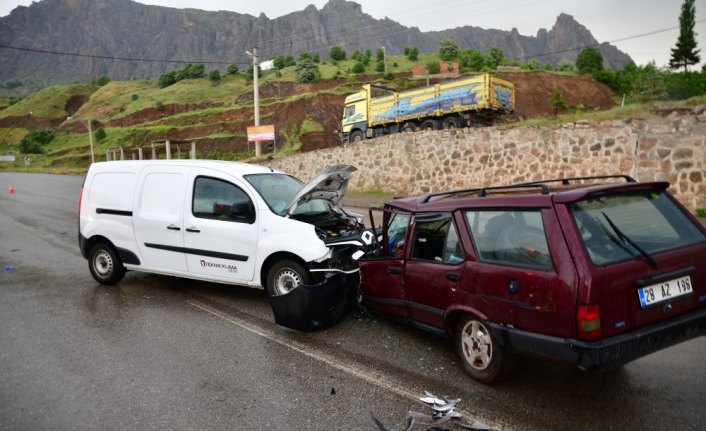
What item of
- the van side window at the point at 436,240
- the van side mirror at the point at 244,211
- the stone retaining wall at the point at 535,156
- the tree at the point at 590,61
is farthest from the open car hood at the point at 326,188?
the tree at the point at 590,61

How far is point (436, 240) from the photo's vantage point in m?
4.35

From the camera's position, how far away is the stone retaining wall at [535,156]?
37.9 ft

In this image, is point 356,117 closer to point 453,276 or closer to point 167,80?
point 453,276

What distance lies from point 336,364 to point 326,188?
2.62m

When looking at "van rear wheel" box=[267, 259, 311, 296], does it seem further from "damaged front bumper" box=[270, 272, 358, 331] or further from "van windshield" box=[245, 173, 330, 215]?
"van windshield" box=[245, 173, 330, 215]

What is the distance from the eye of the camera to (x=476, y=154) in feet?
55.7

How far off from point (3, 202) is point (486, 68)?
5889cm

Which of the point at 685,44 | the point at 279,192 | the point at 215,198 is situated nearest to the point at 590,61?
the point at 685,44

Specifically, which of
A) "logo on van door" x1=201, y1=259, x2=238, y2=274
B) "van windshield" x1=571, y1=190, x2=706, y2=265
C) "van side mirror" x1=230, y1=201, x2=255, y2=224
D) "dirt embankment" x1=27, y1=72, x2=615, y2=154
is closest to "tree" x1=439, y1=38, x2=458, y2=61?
"dirt embankment" x1=27, y1=72, x2=615, y2=154

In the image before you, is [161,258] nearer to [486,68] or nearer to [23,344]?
[23,344]

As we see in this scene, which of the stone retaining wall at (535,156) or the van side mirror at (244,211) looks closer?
the van side mirror at (244,211)

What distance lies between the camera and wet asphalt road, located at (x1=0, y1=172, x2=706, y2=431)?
3.38 m

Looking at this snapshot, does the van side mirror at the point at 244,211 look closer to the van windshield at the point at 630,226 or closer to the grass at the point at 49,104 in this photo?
the van windshield at the point at 630,226

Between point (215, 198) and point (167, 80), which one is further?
point (167, 80)
